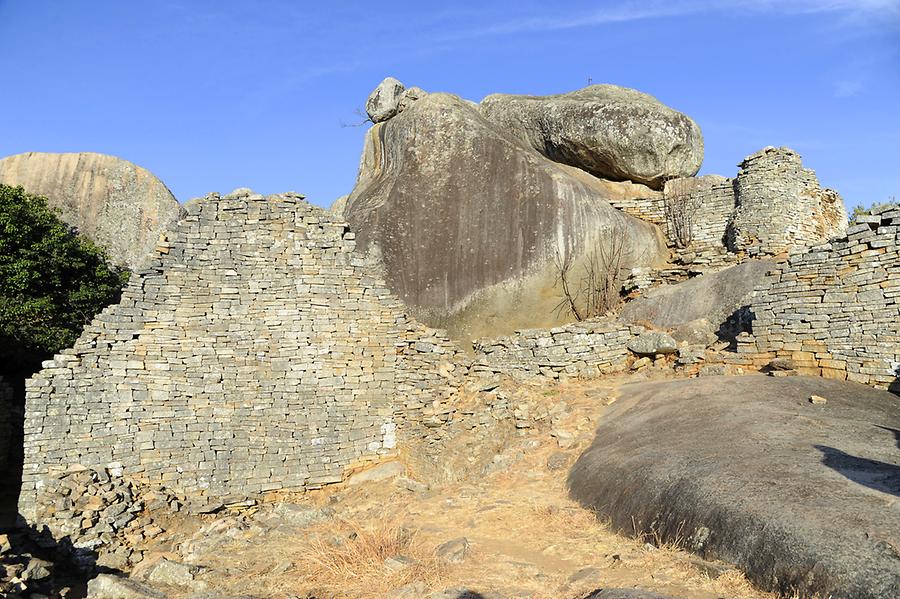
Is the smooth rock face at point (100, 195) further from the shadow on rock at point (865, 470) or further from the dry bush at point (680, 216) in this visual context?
the shadow on rock at point (865, 470)

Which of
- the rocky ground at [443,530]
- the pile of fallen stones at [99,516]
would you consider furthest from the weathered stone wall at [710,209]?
the pile of fallen stones at [99,516]

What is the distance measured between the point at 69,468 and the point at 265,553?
3.89 meters

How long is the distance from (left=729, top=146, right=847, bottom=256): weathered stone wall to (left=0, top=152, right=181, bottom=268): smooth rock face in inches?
680

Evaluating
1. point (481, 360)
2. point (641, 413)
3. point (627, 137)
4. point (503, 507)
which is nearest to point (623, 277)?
point (627, 137)

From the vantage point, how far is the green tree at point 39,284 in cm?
1541

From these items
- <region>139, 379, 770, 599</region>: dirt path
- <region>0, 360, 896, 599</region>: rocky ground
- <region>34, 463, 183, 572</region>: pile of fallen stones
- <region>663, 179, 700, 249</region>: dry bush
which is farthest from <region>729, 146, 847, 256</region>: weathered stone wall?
<region>34, 463, 183, 572</region>: pile of fallen stones

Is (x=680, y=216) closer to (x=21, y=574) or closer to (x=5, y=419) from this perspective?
(x=21, y=574)

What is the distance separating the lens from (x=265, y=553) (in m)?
7.91

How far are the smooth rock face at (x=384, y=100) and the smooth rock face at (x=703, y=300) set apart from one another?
1101cm

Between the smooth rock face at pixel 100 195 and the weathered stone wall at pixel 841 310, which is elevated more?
the smooth rock face at pixel 100 195

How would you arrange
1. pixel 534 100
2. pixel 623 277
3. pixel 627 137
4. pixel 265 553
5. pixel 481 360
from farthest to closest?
pixel 534 100, pixel 627 137, pixel 623 277, pixel 481 360, pixel 265 553

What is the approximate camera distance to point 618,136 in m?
20.1

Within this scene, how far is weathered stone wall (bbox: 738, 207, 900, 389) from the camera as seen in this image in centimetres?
1014

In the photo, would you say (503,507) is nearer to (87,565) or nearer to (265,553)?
(265,553)
